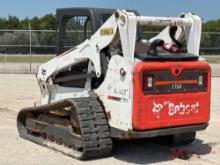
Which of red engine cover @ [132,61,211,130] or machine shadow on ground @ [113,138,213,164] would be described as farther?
machine shadow on ground @ [113,138,213,164]

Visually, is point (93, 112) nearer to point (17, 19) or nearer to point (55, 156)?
point (55, 156)

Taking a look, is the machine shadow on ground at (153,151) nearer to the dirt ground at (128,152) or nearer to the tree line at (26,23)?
the dirt ground at (128,152)

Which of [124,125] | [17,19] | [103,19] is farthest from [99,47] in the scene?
[17,19]

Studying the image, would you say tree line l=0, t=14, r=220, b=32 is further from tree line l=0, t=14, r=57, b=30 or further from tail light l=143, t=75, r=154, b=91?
tail light l=143, t=75, r=154, b=91

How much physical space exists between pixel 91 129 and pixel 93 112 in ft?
0.81

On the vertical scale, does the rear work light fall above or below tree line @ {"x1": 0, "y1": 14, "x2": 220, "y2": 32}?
below

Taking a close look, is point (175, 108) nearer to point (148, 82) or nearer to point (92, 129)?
point (148, 82)

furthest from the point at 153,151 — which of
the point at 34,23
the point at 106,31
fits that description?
the point at 34,23

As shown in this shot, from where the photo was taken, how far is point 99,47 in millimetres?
8273

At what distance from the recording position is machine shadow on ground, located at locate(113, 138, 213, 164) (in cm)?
840

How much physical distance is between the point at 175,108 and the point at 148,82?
605mm

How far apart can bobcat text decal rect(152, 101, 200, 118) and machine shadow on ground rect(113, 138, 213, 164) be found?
70cm

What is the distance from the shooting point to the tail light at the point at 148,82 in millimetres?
7680

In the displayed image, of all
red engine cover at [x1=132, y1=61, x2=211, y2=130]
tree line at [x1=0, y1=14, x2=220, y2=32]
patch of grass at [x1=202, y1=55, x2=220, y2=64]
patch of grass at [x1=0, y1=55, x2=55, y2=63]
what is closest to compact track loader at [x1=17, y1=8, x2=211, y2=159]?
red engine cover at [x1=132, y1=61, x2=211, y2=130]
